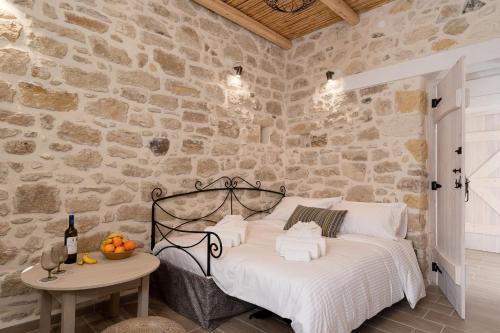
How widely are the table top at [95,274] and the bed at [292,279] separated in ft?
1.26

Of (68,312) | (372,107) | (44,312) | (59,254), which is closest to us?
(68,312)

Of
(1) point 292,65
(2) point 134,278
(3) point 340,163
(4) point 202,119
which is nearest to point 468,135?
(3) point 340,163

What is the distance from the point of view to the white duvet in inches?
67.5

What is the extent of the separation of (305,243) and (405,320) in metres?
1.08

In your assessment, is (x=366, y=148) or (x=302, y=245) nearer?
(x=302, y=245)

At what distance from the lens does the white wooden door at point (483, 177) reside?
15.8 ft

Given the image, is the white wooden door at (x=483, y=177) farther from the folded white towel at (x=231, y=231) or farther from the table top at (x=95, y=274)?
the table top at (x=95, y=274)

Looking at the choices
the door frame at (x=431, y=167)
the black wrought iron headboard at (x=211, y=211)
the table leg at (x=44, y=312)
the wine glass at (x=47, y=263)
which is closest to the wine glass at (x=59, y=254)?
the wine glass at (x=47, y=263)

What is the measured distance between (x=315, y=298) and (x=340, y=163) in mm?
2315

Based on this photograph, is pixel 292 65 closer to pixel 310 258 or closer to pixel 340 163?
pixel 340 163

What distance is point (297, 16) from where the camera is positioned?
3.68m

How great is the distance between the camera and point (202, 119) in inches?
130

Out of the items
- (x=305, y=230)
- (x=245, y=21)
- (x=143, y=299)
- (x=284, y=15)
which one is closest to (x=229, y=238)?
(x=305, y=230)

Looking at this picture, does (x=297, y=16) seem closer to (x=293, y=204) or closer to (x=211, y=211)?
(x=293, y=204)
